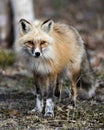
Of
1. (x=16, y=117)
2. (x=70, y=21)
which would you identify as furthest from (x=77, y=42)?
(x=70, y=21)

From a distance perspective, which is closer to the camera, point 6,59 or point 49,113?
point 49,113

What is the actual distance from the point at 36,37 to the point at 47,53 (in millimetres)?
321

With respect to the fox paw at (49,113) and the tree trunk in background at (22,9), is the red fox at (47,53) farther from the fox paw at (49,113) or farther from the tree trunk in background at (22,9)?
the tree trunk in background at (22,9)

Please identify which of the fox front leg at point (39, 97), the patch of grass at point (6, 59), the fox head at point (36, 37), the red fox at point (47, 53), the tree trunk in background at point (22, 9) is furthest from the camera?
the tree trunk in background at point (22, 9)

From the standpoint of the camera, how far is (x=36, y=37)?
6.91 metres

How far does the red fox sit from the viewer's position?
6969 mm

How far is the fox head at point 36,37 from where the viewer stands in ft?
22.5

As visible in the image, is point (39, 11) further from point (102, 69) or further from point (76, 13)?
point (102, 69)

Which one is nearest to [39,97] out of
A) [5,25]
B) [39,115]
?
[39,115]

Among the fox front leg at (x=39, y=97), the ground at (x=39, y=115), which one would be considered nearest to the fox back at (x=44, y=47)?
the fox front leg at (x=39, y=97)

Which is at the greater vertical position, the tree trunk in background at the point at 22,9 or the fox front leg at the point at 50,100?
the tree trunk in background at the point at 22,9

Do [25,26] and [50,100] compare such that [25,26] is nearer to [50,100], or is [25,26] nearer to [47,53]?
[47,53]

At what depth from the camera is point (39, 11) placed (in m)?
19.7

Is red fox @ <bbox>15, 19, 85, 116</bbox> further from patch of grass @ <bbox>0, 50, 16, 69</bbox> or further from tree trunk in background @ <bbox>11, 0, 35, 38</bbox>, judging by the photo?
tree trunk in background @ <bbox>11, 0, 35, 38</bbox>
